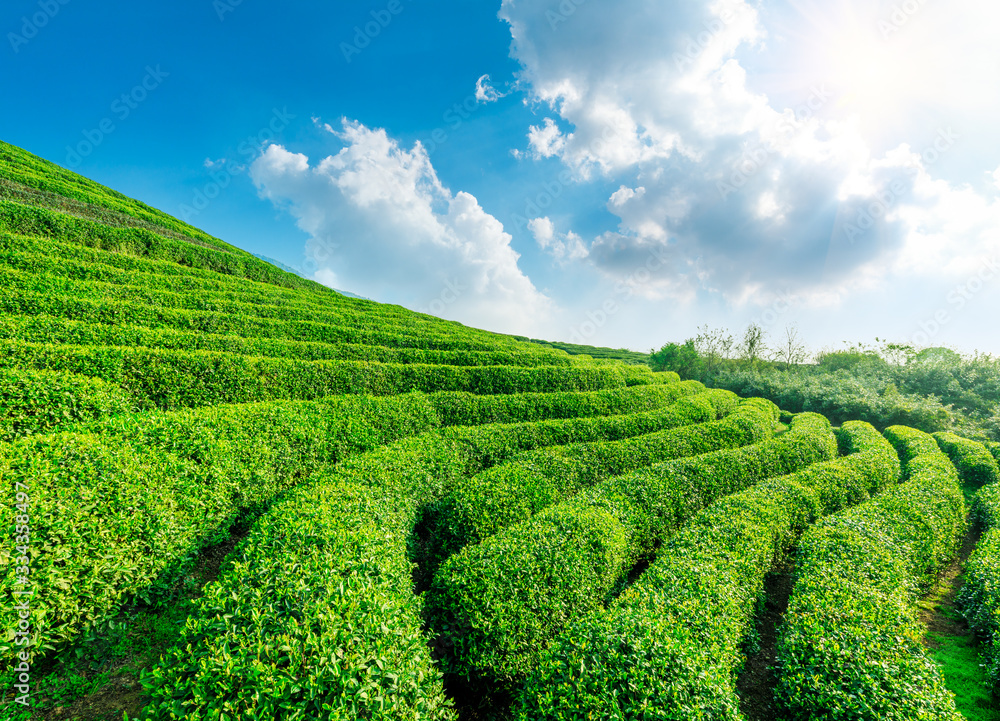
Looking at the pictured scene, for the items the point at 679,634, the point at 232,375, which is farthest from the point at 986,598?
the point at 232,375

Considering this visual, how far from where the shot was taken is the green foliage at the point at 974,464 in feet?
60.5

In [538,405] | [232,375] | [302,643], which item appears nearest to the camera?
[302,643]

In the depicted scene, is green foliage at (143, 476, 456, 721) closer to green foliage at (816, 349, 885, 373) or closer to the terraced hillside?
the terraced hillside

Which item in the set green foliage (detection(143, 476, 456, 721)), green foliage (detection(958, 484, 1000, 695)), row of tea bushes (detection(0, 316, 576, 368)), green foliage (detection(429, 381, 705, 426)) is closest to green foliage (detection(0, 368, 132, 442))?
row of tea bushes (detection(0, 316, 576, 368))

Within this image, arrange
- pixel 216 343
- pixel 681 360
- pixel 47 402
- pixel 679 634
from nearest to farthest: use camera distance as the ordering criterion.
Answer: pixel 679 634
pixel 47 402
pixel 216 343
pixel 681 360

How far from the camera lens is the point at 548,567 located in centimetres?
728

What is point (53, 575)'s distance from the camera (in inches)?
201

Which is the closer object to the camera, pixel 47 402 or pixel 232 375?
pixel 47 402

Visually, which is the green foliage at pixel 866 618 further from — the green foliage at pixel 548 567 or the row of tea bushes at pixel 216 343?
the row of tea bushes at pixel 216 343

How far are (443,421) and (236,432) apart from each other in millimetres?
7296

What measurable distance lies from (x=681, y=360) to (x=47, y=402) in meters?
50.9

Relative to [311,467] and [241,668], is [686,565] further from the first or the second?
[311,467]

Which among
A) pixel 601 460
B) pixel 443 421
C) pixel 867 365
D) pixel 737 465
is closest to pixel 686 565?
pixel 601 460

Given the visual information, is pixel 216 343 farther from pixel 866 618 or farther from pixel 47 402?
pixel 866 618
